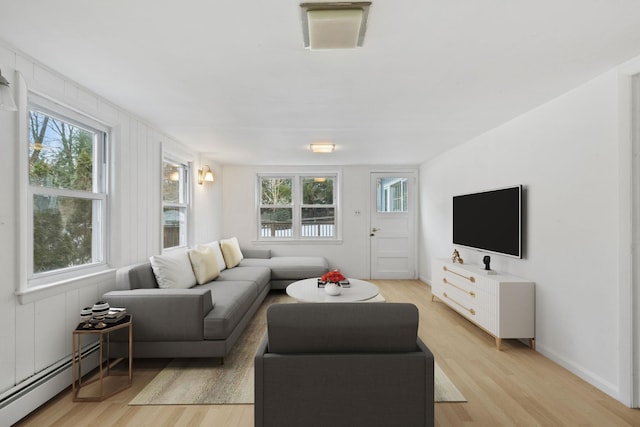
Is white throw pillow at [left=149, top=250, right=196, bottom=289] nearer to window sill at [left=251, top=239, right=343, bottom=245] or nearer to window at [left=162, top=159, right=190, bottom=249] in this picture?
window at [left=162, top=159, right=190, bottom=249]

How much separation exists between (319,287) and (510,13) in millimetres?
2636

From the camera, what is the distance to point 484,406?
208cm

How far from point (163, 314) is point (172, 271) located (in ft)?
2.08

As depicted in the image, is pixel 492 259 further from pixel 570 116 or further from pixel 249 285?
pixel 249 285

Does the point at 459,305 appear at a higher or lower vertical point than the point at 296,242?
lower

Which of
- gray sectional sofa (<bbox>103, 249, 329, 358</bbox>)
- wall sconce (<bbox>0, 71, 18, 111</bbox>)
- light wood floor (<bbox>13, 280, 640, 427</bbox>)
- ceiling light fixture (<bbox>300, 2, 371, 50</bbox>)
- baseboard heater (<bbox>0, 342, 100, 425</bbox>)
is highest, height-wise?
ceiling light fixture (<bbox>300, 2, 371, 50</bbox>)

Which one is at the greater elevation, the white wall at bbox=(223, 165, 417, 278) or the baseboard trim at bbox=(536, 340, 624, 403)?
the white wall at bbox=(223, 165, 417, 278)

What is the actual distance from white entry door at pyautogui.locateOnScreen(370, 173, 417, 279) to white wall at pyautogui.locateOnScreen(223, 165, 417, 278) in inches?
5.5

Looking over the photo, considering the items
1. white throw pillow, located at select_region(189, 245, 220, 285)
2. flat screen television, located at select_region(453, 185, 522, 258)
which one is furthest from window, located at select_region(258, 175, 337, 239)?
flat screen television, located at select_region(453, 185, 522, 258)

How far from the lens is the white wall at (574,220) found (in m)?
2.21

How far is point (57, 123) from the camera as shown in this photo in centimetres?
240

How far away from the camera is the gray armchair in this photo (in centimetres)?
157

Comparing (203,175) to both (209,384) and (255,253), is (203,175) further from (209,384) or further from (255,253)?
(209,384)

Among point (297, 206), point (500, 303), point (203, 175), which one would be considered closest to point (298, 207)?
point (297, 206)
